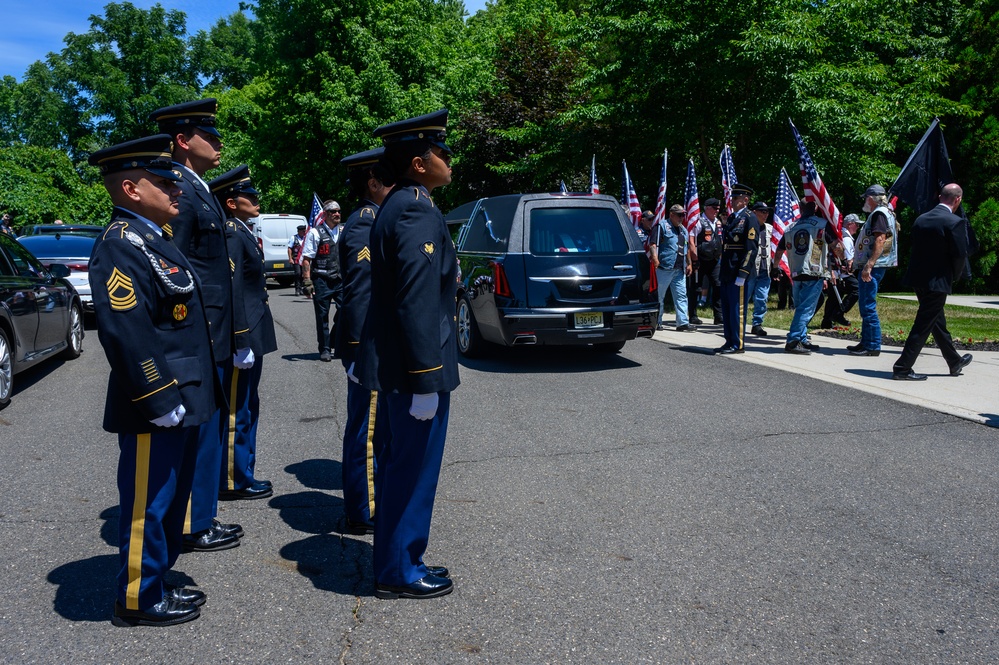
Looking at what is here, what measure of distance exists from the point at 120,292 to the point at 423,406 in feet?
3.89

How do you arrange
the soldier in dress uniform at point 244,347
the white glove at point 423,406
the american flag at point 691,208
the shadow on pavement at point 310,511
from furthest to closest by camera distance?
the american flag at point 691,208 → the soldier in dress uniform at point 244,347 → the shadow on pavement at point 310,511 → the white glove at point 423,406

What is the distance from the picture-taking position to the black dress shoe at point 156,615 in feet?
10.8

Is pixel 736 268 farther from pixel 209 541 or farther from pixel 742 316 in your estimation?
pixel 209 541

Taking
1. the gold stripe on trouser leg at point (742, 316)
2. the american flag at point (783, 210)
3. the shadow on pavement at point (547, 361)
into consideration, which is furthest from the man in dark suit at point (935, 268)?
the american flag at point (783, 210)

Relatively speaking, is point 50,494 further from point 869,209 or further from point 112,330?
point 869,209

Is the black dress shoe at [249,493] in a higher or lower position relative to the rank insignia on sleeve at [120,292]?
lower

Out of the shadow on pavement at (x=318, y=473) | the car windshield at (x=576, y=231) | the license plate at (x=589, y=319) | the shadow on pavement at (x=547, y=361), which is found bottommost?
the shadow on pavement at (x=318, y=473)

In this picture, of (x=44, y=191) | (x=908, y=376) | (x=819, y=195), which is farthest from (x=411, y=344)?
(x=44, y=191)

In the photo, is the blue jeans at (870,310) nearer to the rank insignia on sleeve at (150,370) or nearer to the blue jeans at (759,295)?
the blue jeans at (759,295)

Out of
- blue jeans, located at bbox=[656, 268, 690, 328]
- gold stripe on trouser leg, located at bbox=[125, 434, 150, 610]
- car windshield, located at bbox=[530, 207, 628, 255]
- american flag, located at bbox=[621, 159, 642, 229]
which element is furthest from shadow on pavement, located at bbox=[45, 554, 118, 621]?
american flag, located at bbox=[621, 159, 642, 229]

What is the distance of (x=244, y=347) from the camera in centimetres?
463

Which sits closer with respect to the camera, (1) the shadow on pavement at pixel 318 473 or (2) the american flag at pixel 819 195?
A: (1) the shadow on pavement at pixel 318 473

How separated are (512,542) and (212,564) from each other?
4.64 ft

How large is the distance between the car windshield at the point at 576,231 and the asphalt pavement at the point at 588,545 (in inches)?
96.0
